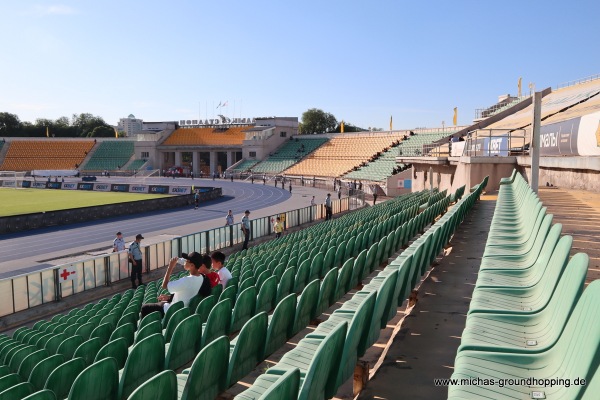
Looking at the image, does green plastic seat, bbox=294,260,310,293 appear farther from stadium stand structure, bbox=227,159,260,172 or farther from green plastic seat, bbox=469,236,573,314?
stadium stand structure, bbox=227,159,260,172

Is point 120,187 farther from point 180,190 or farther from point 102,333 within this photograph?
point 102,333

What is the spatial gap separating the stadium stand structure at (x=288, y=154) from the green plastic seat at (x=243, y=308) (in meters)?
64.5

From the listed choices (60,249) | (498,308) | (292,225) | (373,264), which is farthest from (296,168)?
(498,308)

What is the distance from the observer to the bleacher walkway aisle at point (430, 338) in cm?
445

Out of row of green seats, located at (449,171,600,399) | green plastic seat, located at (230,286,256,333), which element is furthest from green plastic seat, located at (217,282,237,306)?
row of green seats, located at (449,171,600,399)

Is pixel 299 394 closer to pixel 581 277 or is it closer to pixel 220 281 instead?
pixel 581 277

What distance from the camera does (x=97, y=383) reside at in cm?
358

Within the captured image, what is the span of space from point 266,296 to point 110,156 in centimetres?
9066

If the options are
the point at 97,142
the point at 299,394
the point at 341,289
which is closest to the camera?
the point at 299,394

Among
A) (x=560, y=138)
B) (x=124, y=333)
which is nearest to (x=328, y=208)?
(x=560, y=138)

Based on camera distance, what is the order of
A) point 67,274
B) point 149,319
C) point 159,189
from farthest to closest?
point 159,189 < point 67,274 < point 149,319

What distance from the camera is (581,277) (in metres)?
2.88

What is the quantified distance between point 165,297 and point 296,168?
206ft

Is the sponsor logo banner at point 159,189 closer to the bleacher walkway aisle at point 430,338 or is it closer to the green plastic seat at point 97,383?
the bleacher walkway aisle at point 430,338
